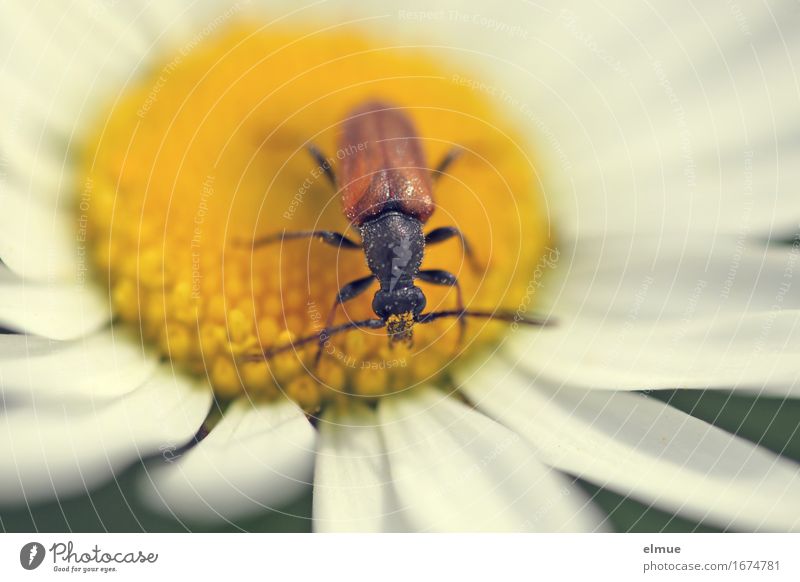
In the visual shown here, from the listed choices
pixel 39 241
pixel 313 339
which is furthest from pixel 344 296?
pixel 39 241

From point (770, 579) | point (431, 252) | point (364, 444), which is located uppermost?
point (431, 252)

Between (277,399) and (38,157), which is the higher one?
(38,157)

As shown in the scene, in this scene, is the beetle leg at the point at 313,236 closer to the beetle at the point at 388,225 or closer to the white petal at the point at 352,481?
the beetle at the point at 388,225

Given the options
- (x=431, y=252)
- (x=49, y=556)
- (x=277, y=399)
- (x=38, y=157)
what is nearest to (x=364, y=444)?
(x=277, y=399)

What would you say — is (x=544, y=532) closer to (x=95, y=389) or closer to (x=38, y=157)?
(x=95, y=389)

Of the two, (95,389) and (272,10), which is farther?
(272,10)

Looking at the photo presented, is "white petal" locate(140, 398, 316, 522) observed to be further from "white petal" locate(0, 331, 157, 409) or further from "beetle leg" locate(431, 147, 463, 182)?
"beetle leg" locate(431, 147, 463, 182)

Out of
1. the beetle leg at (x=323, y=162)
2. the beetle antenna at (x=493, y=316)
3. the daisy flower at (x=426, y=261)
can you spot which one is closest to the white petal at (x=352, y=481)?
the daisy flower at (x=426, y=261)

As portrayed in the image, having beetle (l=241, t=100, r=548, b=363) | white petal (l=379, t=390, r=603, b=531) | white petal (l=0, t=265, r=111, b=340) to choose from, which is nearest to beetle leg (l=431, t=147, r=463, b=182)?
beetle (l=241, t=100, r=548, b=363)
